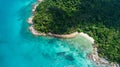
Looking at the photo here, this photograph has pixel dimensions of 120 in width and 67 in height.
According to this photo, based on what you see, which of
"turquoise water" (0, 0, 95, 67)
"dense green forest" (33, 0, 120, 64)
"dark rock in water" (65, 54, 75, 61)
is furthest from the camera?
"dense green forest" (33, 0, 120, 64)

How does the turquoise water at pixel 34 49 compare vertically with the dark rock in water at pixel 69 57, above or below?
above

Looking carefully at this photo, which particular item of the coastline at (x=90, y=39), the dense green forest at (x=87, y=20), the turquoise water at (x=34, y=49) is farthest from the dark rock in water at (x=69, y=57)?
the dense green forest at (x=87, y=20)

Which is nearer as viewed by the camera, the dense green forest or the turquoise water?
the turquoise water

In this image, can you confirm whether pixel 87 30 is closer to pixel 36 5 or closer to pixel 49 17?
pixel 49 17

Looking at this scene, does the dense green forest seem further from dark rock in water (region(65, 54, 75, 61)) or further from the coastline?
dark rock in water (region(65, 54, 75, 61))

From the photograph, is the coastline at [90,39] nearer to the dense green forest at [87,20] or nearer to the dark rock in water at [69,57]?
the dense green forest at [87,20]

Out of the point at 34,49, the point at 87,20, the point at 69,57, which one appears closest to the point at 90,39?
the point at 87,20

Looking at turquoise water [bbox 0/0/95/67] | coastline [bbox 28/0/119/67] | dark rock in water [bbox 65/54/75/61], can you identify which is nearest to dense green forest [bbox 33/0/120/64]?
coastline [bbox 28/0/119/67]
